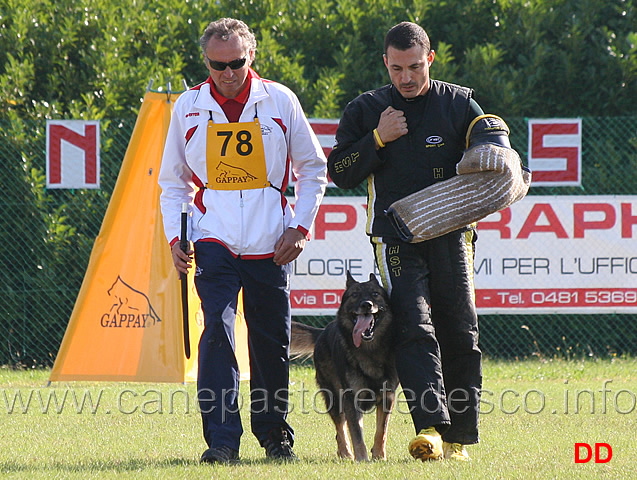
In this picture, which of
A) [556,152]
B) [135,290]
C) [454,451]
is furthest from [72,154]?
[454,451]

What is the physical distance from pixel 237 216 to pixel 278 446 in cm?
122

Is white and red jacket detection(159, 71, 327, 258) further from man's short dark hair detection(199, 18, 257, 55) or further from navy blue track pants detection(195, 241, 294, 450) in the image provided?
man's short dark hair detection(199, 18, 257, 55)

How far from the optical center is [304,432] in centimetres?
620

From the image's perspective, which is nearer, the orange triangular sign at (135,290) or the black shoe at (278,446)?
the black shoe at (278,446)

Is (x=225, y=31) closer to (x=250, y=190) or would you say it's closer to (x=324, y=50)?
(x=250, y=190)

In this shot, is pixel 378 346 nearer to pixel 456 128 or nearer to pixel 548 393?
pixel 456 128

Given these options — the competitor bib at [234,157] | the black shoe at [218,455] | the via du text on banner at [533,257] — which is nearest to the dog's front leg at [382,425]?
the black shoe at [218,455]

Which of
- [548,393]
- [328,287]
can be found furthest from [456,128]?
[328,287]

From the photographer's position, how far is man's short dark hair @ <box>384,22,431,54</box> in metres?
4.70

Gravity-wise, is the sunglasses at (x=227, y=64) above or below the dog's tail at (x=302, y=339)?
above

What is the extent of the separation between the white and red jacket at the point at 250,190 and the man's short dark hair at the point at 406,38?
673 millimetres

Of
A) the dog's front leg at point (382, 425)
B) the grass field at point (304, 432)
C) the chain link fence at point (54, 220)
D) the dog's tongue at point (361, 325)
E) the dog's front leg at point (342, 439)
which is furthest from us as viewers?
the chain link fence at point (54, 220)

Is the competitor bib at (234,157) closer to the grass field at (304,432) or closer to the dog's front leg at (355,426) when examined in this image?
the dog's front leg at (355,426)

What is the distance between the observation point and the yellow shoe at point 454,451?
191 inches
